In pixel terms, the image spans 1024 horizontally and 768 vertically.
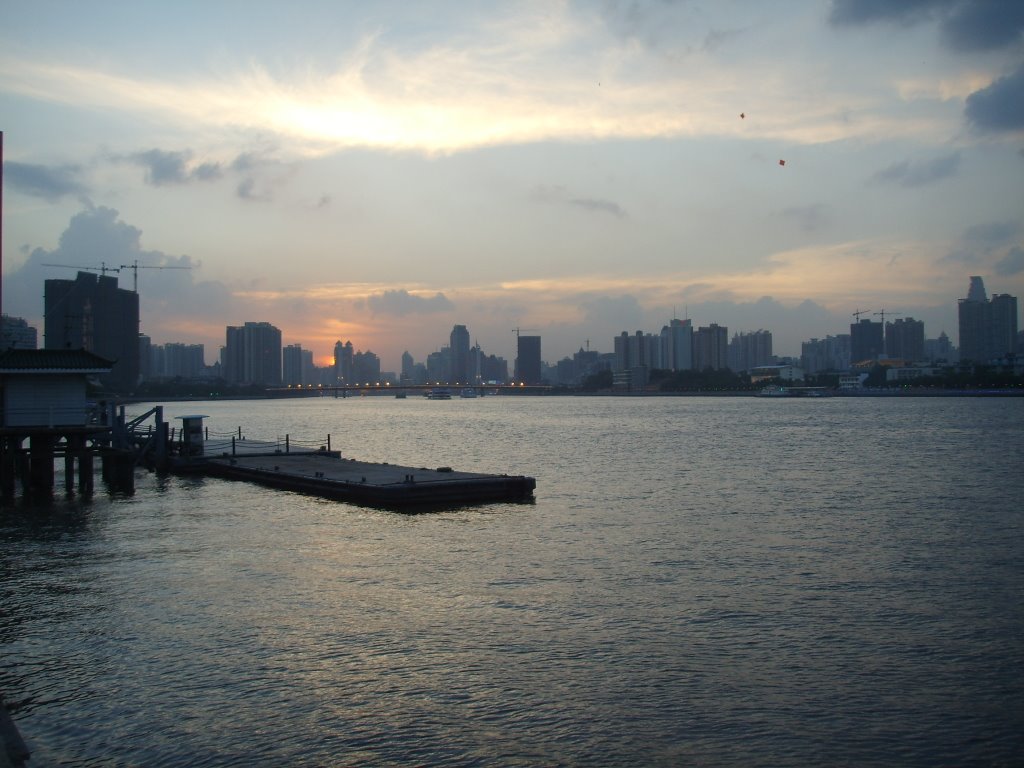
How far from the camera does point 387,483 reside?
37.6m

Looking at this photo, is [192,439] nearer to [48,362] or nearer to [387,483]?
[48,362]

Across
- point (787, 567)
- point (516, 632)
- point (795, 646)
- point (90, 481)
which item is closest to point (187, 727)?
point (516, 632)

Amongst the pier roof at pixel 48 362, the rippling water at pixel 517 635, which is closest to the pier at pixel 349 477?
the rippling water at pixel 517 635

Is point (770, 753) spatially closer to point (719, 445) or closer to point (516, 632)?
point (516, 632)

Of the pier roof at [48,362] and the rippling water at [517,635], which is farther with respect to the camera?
the pier roof at [48,362]

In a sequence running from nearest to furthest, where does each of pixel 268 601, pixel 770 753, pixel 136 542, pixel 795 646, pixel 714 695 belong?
pixel 770 753
pixel 714 695
pixel 795 646
pixel 268 601
pixel 136 542

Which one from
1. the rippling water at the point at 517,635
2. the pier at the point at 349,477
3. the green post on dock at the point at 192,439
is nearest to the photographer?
the rippling water at the point at 517,635

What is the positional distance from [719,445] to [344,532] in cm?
5108

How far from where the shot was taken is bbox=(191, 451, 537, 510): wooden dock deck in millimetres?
36062

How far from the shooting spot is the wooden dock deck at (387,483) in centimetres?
3606

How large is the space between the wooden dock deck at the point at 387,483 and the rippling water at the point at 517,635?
140cm

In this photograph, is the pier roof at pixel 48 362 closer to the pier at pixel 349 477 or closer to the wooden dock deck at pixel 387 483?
the wooden dock deck at pixel 387 483

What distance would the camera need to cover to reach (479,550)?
89.4 ft

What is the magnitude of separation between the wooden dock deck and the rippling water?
1.40 metres
